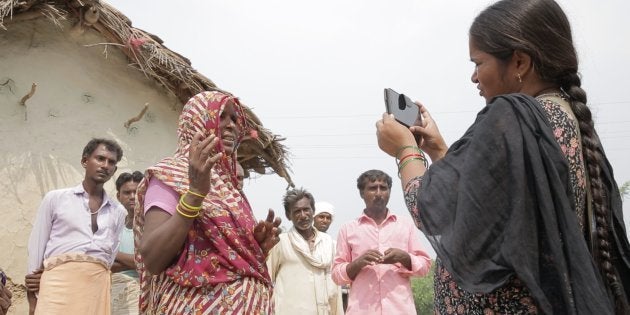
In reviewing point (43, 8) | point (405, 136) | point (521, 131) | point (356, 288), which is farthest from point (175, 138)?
point (521, 131)

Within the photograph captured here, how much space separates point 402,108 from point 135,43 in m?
5.62

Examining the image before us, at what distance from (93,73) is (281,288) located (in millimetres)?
3518

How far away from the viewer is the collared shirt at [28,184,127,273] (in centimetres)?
469

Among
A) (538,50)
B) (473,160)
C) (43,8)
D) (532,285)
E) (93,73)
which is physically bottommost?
(532,285)

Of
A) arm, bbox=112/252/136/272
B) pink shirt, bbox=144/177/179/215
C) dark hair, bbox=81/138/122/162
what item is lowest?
arm, bbox=112/252/136/272

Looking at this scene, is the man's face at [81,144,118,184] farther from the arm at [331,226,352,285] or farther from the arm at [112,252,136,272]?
the arm at [331,226,352,285]

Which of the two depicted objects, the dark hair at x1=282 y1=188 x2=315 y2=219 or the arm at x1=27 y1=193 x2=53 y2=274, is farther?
the dark hair at x1=282 y1=188 x2=315 y2=219

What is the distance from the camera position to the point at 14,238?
→ 629cm

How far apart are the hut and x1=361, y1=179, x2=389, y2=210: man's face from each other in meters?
2.07

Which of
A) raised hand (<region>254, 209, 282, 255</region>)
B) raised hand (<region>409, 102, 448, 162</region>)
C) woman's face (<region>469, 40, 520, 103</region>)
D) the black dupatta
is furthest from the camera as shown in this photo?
raised hand (<region>254, 209, 282, 255</region>)

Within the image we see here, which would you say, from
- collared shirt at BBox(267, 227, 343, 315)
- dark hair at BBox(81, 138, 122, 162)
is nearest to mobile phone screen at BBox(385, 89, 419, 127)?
dark hair at BBox(81, 138, 122, 162)

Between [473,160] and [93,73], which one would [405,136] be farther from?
[93,73]

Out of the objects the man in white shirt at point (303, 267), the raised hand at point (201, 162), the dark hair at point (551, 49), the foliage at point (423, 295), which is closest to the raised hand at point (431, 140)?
the dark hair at point (551, 49)

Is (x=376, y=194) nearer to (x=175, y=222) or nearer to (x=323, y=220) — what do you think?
(x=323, y=220)
